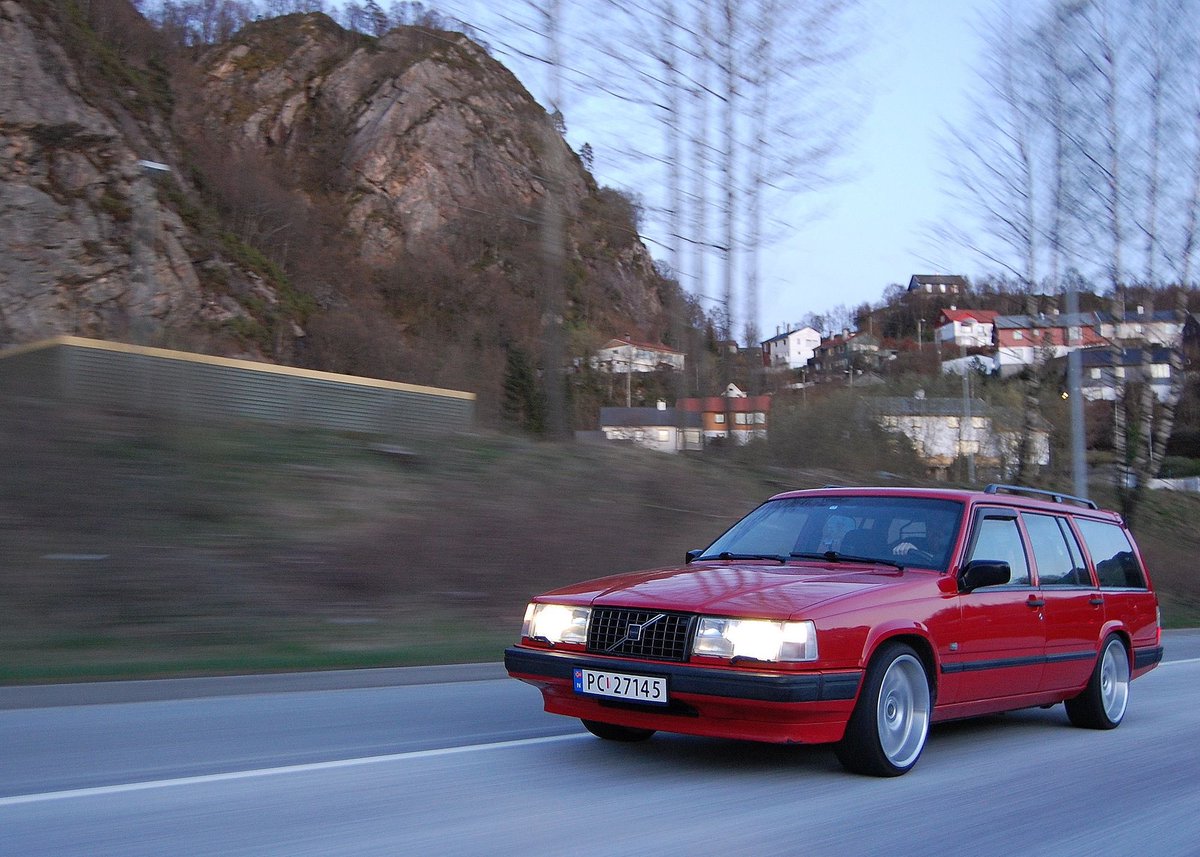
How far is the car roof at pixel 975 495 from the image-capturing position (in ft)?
23.4

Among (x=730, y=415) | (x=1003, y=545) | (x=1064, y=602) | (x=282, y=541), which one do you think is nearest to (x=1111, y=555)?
(x=1064, y=602)

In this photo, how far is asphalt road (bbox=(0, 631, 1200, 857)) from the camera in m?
4.65

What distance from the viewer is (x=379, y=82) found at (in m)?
98.8

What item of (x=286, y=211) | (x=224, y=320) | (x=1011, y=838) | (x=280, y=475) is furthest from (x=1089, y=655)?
(x=286, y=211)

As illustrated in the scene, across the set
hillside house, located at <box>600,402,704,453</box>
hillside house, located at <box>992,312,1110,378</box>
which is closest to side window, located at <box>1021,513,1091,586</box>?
hillside house, located at <box>600,402,704,453</box>

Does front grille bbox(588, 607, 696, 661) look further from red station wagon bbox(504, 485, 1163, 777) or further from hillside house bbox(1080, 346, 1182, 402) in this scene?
hillside house bbox(1080, 346, 1182, 402)

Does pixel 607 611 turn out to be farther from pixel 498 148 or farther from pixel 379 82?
pixel 379 82

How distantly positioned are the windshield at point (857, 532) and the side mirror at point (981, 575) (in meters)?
0.14

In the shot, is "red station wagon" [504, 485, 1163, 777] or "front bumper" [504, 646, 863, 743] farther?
"red station wagon" [504, 485, 1163, 777]

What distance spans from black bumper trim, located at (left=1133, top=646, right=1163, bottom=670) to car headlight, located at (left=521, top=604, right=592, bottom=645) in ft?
16.1

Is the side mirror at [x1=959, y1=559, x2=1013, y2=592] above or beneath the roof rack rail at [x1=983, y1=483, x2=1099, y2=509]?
beneath

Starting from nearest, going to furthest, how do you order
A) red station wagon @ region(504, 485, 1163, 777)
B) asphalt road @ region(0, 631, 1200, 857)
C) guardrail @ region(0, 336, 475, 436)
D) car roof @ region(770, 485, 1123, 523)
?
asphalt road @ region(0, 631, 1200, 857), red station wagon @ region(504, 485, 1163, 777), car roof @ region(770, 485, 1123, 523), guardrail @ region(0, 336, 475, 436)

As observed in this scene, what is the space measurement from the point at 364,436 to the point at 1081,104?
21.5 meters

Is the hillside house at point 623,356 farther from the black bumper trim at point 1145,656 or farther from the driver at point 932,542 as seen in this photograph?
the driver at point 932,542
